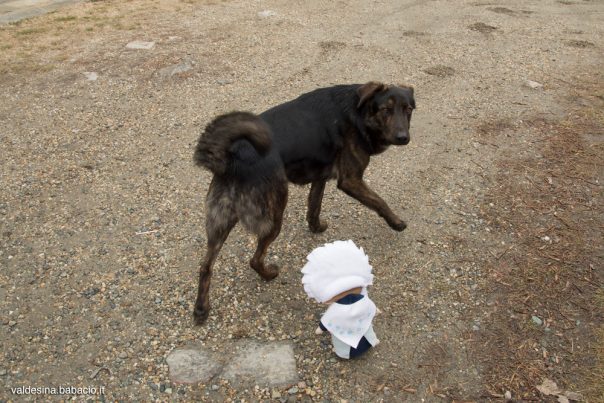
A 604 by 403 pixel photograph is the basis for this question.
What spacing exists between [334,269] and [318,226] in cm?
200

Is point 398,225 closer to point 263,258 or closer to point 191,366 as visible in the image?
point 263,258

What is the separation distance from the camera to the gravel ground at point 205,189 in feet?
13.1

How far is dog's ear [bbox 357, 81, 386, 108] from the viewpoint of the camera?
456cm

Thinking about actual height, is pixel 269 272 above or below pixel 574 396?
above

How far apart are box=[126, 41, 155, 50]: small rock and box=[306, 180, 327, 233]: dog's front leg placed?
6.78m

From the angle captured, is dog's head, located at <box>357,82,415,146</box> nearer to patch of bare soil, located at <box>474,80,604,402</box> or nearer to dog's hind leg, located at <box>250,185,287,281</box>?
dog's hind leg, located at <box>250,185,287,281</box>

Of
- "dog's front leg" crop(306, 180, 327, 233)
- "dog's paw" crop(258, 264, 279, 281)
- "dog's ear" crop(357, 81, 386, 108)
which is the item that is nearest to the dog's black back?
"dog's ear" crop(357, 81, 386, 108)

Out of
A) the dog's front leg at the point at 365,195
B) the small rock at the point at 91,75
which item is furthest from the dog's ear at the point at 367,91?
the small rock at the point at 91,75

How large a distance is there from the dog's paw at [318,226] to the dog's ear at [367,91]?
4.86ft

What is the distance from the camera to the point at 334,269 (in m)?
3.42

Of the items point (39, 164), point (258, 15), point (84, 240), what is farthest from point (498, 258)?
point (258, 15)

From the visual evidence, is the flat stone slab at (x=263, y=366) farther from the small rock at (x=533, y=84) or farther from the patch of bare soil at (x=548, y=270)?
the small rock at (x=533, y=84)

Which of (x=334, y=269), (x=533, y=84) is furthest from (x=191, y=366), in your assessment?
(x=533, y=84)

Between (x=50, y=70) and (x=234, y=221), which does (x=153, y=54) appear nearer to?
(x=50, y=70)
